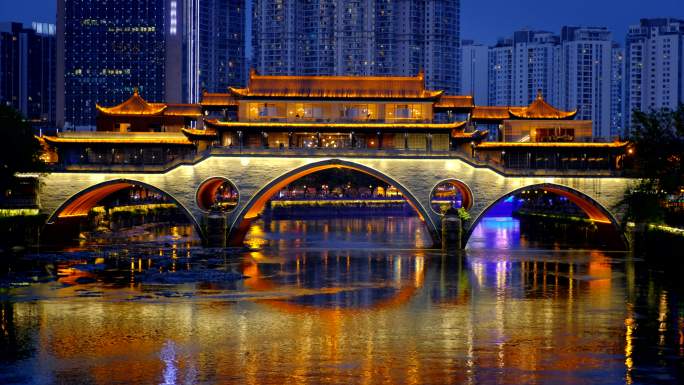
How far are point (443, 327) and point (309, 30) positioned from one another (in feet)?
433

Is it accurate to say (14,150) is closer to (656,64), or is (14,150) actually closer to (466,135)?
(466,135)

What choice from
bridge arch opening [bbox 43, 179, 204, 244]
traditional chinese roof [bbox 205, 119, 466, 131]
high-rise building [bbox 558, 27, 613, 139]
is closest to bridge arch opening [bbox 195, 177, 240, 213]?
bridge arch opening [bbox 43, 179, 204, 244]

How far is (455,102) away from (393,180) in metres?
12.1

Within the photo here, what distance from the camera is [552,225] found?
83938 mm

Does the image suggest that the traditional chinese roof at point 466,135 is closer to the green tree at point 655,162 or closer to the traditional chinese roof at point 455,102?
the traditional chinese roof at point 455,102

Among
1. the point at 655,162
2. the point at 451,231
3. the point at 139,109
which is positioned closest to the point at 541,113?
the point at 655,162

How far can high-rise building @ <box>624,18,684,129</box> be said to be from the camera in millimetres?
182125

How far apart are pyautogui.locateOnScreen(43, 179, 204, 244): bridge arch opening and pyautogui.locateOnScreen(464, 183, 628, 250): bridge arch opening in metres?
22.6

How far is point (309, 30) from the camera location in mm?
162125

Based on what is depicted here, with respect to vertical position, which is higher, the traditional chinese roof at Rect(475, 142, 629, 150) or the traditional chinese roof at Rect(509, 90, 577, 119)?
the traditional chinese roof at Rect(509, 90, 577, 119)

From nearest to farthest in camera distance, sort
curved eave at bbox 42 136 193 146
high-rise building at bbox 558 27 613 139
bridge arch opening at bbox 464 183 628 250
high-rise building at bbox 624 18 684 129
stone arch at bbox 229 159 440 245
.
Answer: stone arch at bbox 229 159 440 245 < bridge arch opening at bbox 464 183 628 250 < curved eave at bbox 42 136 193 146 < high-rise building at bbox 624 18 684 129 < high-rise building at bbox 558 27 613 139

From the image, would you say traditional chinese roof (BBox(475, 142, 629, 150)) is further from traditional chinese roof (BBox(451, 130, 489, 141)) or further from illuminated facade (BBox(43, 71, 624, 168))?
traditional chinese roof (BBox(451, 130, 489, 141))

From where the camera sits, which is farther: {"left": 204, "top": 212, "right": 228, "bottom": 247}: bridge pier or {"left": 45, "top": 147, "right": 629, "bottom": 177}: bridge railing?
{"left": 45, "top": 147, "right": 629, "bottom": 177}: bridge railing

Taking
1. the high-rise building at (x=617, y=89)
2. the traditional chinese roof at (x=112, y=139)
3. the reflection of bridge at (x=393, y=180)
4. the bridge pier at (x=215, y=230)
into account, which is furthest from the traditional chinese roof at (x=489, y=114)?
the high-rise building at (x=617, y=89)
